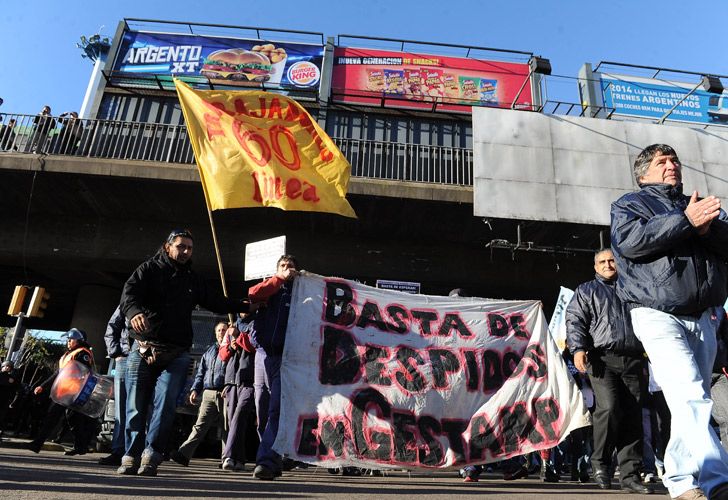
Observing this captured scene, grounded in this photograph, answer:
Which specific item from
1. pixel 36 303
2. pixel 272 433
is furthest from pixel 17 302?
pixel 272 433

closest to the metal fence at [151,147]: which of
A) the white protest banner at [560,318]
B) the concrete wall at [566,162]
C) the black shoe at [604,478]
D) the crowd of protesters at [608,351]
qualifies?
the concrete wall at [566,162]

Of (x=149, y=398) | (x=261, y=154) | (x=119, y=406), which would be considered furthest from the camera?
(x=261, y=154)

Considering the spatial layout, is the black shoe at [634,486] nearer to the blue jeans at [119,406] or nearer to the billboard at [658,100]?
the blue jeans at [119,406]

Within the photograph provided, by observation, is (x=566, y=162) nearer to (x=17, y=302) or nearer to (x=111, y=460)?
(x=111, y=460)

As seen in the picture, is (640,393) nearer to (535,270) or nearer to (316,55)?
(535,270)

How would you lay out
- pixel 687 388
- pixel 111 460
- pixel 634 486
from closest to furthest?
pixel 687 388 → pixel 634 486 → pixel 111 460

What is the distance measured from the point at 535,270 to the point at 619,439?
10.3 meters

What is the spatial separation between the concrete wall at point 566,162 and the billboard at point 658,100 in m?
3.94

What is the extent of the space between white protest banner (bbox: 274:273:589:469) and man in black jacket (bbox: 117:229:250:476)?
2.96ft

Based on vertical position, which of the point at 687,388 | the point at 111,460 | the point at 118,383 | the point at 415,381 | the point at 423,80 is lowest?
the point at 111,460

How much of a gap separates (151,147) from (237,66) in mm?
5607

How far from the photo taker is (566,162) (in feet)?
44.6

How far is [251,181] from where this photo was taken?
21.5ft

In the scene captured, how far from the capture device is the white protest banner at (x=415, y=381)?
4.51 metres
